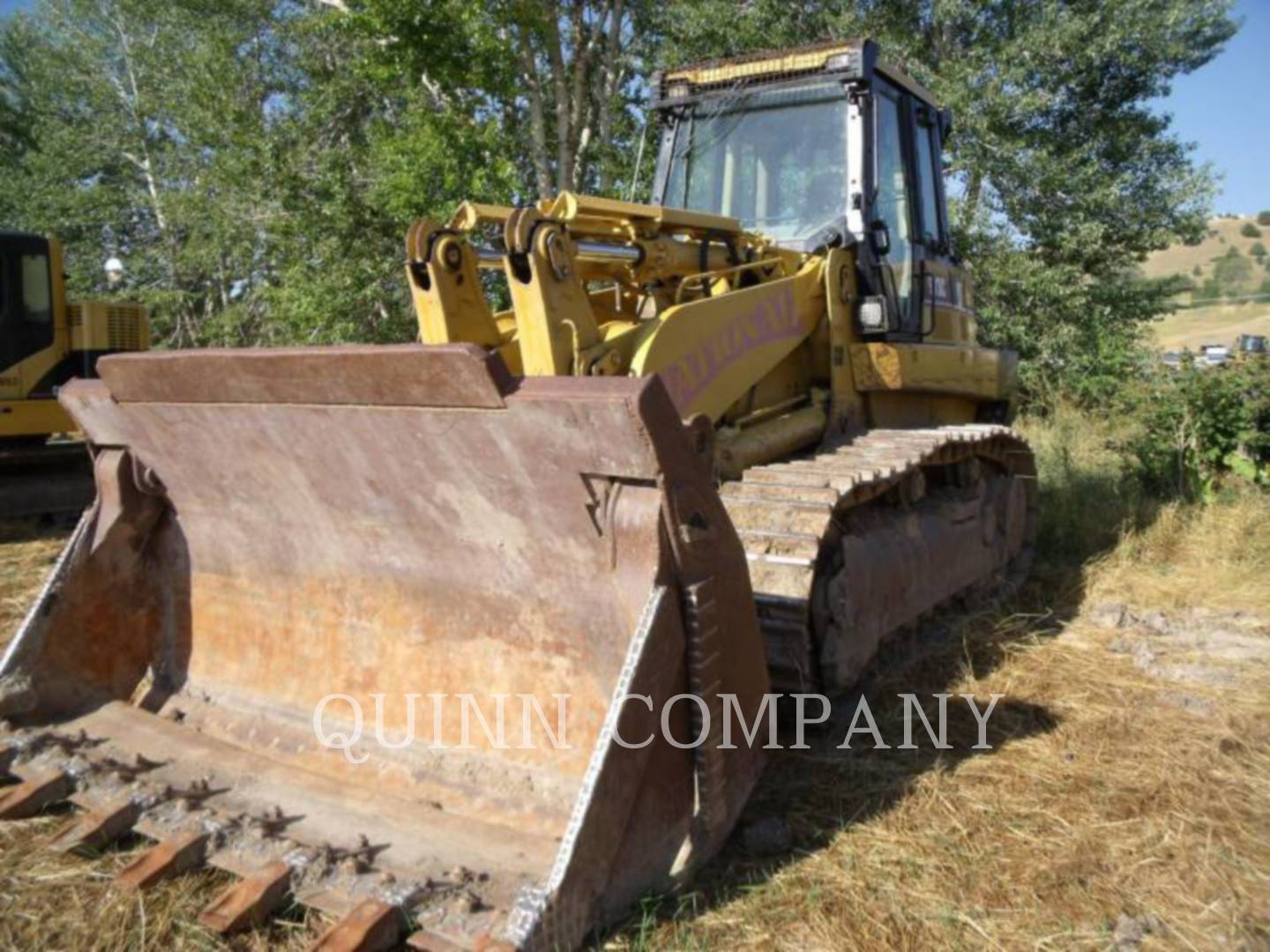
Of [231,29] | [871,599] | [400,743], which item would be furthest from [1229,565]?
[231,29]

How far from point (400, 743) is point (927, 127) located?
446 cm

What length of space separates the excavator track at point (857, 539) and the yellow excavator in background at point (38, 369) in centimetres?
740

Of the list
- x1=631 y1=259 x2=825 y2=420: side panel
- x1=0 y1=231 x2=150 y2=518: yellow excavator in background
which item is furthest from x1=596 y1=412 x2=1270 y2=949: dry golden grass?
x1=0 y1=231 x2=150 y2=518: yellow excavator in background

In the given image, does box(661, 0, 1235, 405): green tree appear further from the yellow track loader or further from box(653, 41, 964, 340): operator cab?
the yellow track loader

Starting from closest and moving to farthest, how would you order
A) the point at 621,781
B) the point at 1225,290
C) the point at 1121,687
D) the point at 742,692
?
1. the point at 621,781
2. the point at 742,692
3. the point at 1121,687
4. the point at 1225,290

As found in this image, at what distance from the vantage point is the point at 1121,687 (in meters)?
4.37

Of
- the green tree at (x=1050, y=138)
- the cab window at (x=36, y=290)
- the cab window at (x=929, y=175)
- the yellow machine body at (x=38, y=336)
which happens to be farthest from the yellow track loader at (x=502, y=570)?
the green tree at (x=1050, y=138)

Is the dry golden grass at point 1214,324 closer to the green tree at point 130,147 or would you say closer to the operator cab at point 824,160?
the green tree at point 130,147

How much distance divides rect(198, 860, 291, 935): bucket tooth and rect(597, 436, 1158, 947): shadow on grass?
80 centimetres

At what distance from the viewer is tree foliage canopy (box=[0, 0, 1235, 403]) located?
11391 mm

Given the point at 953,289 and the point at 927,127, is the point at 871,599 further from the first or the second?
the point at 927,127

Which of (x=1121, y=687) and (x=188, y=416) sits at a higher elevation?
(x=188, y=416)

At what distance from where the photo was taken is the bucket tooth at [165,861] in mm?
2652

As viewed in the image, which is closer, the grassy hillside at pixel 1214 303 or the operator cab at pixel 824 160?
the operator cab at pixel 824 160
